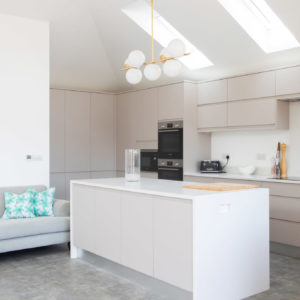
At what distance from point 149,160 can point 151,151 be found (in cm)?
14

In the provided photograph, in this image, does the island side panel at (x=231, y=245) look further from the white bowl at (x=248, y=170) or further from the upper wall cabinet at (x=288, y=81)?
the white bowl at (x=248, y=170)

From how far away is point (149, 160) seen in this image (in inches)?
249

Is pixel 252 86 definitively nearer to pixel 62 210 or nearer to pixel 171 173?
pixel 171 173

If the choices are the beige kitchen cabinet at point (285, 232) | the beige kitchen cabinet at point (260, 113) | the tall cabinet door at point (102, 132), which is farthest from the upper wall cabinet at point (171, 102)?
the beige kitchen cabinet at point (285, 232)

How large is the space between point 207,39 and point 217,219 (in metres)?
3.01

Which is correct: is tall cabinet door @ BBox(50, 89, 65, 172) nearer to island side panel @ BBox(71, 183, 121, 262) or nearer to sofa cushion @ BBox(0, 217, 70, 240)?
sofa cushion @ BBox(0, 217, 70, 240)

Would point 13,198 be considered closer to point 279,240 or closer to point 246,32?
point 279,240

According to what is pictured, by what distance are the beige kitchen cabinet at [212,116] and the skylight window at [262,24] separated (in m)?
0.95

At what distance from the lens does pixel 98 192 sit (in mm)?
3855

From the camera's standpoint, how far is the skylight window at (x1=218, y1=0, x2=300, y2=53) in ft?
15.3

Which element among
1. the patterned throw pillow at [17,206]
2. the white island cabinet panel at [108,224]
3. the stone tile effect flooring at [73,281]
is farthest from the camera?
the patterned throw pillow at [17,206]

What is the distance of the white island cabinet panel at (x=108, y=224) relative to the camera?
3.58m

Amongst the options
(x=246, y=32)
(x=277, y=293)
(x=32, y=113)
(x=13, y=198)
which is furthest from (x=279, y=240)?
(x=32, y=113)

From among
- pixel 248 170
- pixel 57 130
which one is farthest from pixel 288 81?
pixel 57 130
